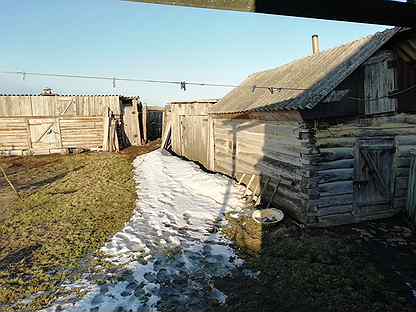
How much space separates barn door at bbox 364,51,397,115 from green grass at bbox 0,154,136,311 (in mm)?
7242

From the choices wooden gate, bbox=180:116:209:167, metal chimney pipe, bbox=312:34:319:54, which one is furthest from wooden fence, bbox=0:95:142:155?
metal chimney pipe, bbox=312:34:319:54

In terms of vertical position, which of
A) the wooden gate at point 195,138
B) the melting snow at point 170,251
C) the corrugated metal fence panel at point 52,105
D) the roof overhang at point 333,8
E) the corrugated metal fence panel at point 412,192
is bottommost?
the melting snow at point 170,251

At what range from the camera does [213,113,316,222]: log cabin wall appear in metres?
8.17

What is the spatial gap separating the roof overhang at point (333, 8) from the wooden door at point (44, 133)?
69.6ft

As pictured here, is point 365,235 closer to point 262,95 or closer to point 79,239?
point 262,95

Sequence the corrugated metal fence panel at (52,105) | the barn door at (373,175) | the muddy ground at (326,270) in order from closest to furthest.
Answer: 1. the muddy ground at (326,270)
2. the barn door at (373,175)
3. the corrugated metal fence panel at (52,105)

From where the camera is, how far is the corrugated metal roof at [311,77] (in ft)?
25.1

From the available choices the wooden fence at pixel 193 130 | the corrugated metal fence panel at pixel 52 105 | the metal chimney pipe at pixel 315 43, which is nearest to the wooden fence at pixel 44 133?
the corrugated metal fence panel at pixel 52 105

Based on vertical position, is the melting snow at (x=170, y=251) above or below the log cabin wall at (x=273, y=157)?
below

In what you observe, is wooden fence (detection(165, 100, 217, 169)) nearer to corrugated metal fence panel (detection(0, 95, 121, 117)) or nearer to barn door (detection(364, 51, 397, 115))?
corrugated metal fence panel (detection(0, 95, 121, 117))

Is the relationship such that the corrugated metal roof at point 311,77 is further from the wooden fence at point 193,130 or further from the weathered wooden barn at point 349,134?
the wooden fence at point 193,130

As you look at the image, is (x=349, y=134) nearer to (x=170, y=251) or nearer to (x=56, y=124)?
(x=170, y=251)

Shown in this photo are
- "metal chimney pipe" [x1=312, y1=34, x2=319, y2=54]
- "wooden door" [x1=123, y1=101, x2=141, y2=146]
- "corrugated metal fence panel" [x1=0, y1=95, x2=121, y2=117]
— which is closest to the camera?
"metal chimney pipe" [x1=312, y1=34, x2=319, y2=54]

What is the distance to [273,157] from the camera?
31.9ft
